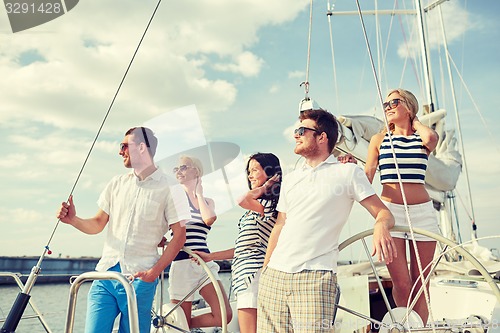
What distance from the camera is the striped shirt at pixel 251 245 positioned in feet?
8.08

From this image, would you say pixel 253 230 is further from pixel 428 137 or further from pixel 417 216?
pixel 428 137

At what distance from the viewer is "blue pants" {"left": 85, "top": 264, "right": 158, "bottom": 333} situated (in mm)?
2275

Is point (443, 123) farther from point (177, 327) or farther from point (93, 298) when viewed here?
point (93, 298)

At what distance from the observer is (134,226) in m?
2.38

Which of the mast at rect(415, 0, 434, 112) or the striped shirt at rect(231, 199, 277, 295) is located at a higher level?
the mast at rect(415, 0, 434, 112)

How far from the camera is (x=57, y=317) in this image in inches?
1021

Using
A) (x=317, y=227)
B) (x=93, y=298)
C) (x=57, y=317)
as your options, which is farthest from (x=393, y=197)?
(x=57, y=317)

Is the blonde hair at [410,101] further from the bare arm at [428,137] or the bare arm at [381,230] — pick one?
the bare arm at [381,230]

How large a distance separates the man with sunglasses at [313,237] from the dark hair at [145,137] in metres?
0.93

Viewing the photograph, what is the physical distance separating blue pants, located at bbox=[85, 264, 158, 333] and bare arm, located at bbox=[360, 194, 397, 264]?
1231 mm

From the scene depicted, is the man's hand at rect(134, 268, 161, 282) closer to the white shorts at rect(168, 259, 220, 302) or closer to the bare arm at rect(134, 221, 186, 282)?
the bare arm at rect(134, 221, 186, 282)

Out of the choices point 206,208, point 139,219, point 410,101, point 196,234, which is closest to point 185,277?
point 196,234

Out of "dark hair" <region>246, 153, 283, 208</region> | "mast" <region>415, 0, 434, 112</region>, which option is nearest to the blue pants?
"dark hair" <region>246, 153, 283, 208</region>

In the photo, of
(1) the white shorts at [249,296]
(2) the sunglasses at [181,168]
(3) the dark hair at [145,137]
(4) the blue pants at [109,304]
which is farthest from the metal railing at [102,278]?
(2) the sunglasses at [181,168]
